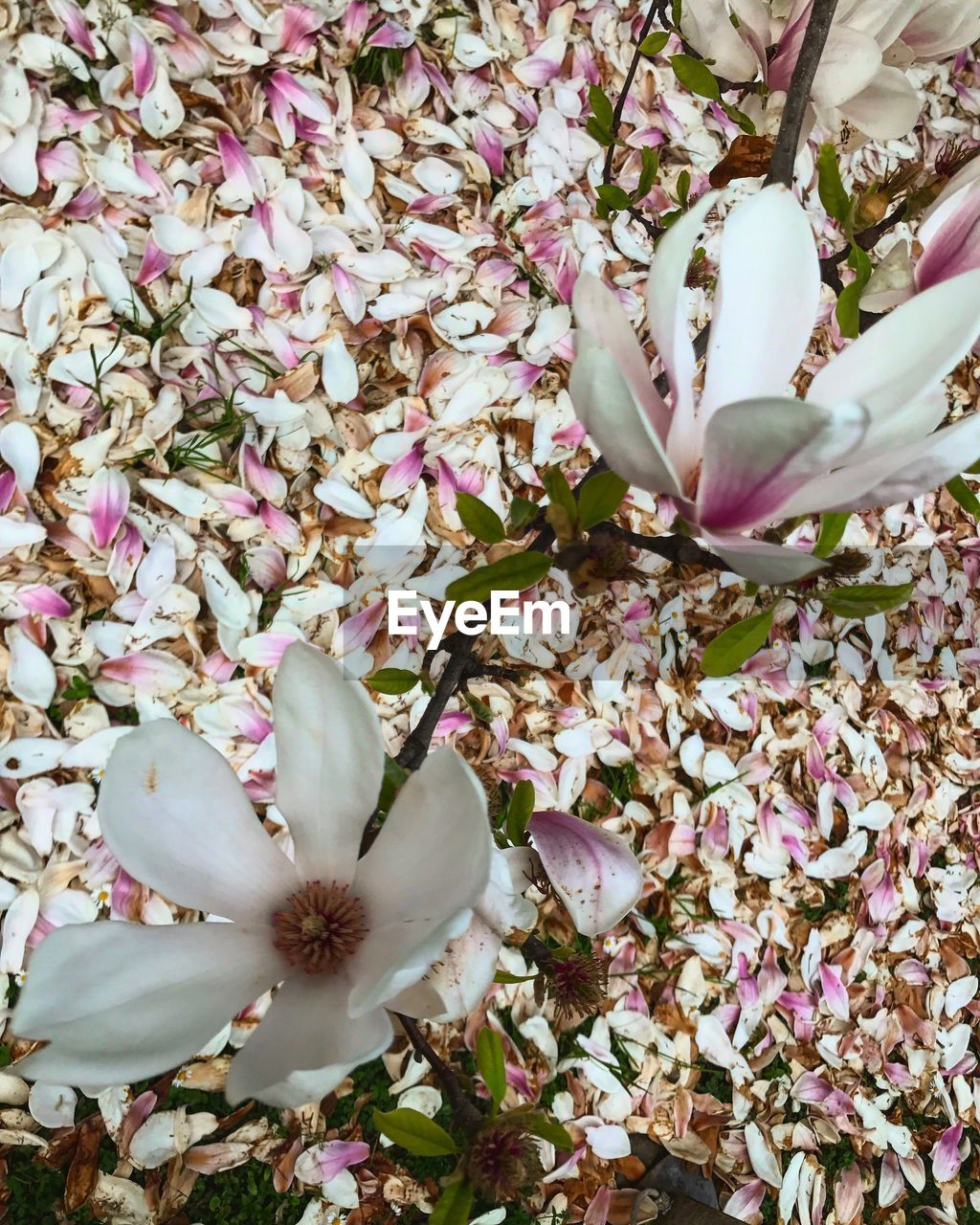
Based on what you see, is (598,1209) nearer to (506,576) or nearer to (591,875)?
(591,875)

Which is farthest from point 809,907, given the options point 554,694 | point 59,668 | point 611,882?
point 59,668

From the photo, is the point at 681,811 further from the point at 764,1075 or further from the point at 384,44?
the point at 384,44

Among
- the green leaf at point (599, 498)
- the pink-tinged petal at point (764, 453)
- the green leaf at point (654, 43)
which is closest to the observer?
the pink-tinged petal at point (764, 453)

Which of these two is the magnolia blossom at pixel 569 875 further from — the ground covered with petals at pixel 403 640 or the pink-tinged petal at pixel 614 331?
the ground covered with petals at pixel 403 640

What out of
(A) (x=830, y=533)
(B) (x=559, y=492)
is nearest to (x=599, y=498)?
(B) (x=559, y=492)

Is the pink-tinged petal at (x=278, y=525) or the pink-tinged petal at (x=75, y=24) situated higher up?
the pink-tinged petal at (x=75, y=24)

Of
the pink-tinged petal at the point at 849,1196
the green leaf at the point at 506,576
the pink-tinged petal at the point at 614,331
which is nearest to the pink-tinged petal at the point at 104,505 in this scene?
the green leaf at the point at 506,576
